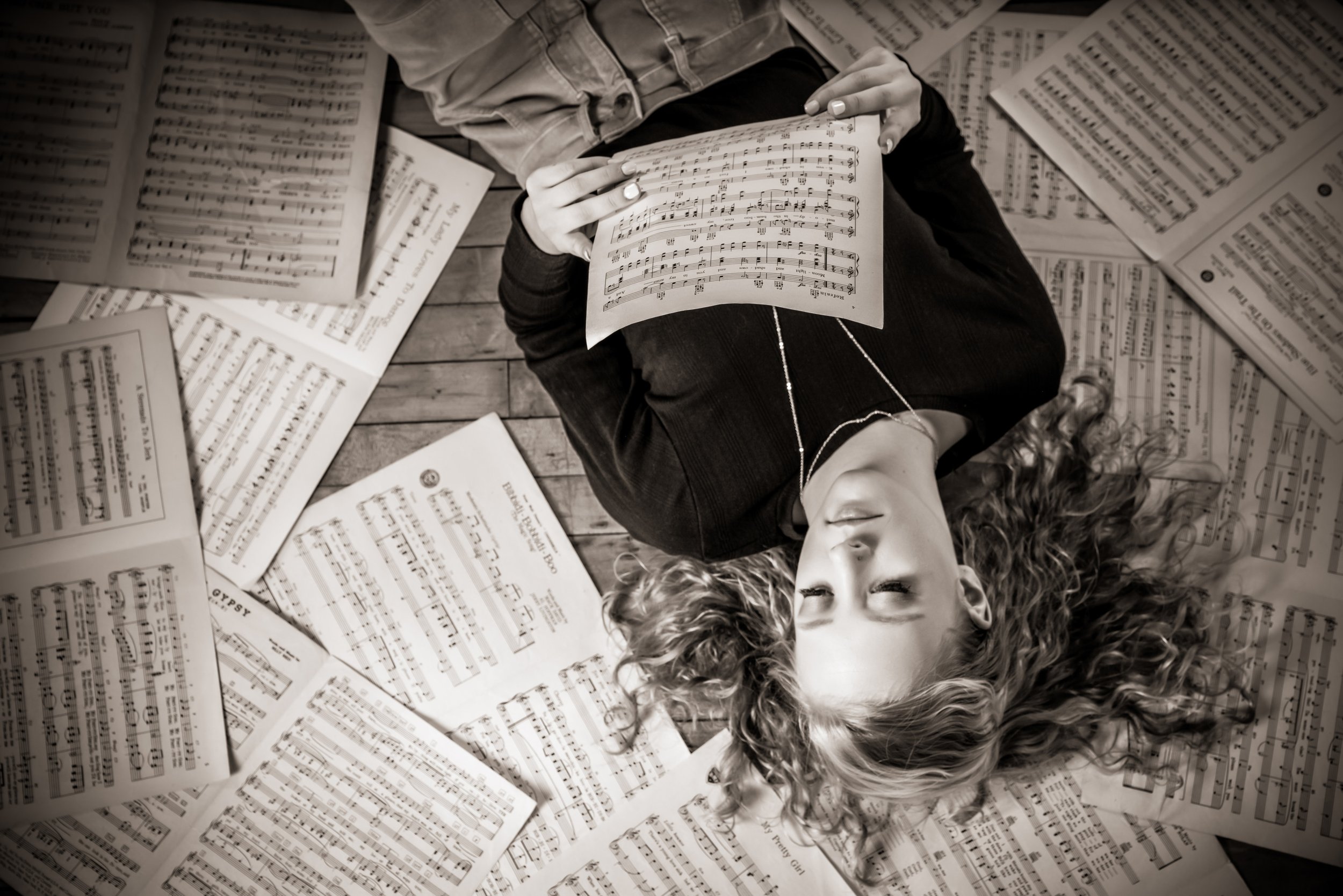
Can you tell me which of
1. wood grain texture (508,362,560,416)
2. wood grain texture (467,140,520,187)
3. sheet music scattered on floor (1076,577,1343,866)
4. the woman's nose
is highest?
wood grain texture (467,140,520,187)

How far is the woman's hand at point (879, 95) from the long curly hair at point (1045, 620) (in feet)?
2.62

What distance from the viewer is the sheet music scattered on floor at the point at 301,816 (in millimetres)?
1945

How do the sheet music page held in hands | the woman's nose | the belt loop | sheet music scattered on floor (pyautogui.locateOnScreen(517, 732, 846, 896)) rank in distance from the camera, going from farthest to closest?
1. sheet music scattered on floor (pyautogui.locateOnScreen(517, 732, 846, 896))
2. the belt loop
3. the woman's nose
4. the sheet music page held in hands

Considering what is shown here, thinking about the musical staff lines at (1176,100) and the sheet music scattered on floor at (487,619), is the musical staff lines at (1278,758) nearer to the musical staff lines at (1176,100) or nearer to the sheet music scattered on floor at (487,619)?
the musical staff lines at (1176,100)

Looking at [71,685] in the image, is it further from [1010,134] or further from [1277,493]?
[1277,493]

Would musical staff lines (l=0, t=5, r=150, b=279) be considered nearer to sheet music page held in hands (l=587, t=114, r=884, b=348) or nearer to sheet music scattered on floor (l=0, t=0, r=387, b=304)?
sheet music scattered on floor (l=0, t=0, r=387, b=304)

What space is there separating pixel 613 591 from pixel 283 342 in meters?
0.98

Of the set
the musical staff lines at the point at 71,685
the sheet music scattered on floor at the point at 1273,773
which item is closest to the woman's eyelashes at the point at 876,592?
the sheet music scattered on floor at the point at 1273,773

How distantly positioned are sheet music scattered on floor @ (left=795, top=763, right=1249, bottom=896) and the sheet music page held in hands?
49.7 inches

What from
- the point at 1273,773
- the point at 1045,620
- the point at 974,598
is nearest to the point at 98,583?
the point at 974,598

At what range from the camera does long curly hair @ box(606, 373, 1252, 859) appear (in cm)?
186

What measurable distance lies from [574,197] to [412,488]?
35.2 inches

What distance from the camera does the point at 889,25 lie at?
2.14 metres

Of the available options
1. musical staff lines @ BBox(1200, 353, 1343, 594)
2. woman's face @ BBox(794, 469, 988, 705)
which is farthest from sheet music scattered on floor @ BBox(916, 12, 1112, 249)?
woman's face @ BBox(794, 469, 988, 705)
